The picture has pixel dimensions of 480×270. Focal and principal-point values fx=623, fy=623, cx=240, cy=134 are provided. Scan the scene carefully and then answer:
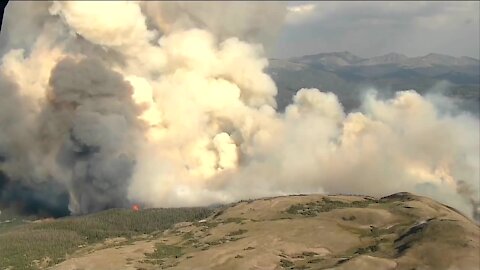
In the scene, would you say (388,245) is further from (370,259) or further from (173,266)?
(173,266)

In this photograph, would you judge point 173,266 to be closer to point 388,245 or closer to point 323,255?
point 323,255

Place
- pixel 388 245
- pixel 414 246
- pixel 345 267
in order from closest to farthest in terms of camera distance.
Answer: pixel 345 267 < pixel 414 246 < pixel 388 245

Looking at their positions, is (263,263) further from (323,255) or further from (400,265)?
(400,265)

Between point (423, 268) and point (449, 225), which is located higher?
point (449, 225)

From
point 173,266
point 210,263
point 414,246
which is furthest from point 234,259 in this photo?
point 414,246

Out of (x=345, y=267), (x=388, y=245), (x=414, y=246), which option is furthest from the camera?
(x=388, y=245)

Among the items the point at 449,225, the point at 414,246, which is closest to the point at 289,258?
the point at 414,246

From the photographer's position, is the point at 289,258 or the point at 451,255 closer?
the point at 451,255

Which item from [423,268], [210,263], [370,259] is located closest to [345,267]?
[370,259]
